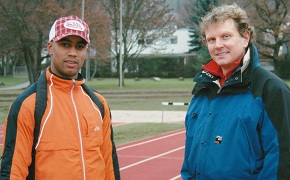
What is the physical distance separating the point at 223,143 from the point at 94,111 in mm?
924

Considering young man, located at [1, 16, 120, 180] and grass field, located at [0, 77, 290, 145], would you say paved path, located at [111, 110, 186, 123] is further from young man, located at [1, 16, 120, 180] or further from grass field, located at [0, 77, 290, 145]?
young man, located at [1, 16, 120, 180]

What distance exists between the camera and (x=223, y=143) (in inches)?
117

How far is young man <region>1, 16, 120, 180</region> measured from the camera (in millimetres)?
3174

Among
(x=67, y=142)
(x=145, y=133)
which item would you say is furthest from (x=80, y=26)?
(x=145, y=133)

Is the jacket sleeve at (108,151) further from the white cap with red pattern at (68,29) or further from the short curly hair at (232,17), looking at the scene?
the short curly hair at (232,17)

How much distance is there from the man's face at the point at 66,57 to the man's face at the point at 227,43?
3.02ft

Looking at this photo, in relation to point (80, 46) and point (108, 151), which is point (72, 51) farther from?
point (108, 151)

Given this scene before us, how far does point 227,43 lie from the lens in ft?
10.1

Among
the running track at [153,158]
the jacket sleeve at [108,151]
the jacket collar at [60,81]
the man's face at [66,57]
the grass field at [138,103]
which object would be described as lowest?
the grass field at [138,103]

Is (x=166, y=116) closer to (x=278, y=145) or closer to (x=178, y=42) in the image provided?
(x=278, y=145)

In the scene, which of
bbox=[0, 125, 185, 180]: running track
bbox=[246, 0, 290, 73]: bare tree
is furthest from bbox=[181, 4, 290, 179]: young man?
bbox=[246, 0, 290, 73]: bare tree

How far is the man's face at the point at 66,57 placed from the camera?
136 inches

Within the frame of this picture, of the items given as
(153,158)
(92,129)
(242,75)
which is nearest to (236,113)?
(242,75)

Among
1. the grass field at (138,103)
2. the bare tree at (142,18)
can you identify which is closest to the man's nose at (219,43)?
the grass field at (138,103)
